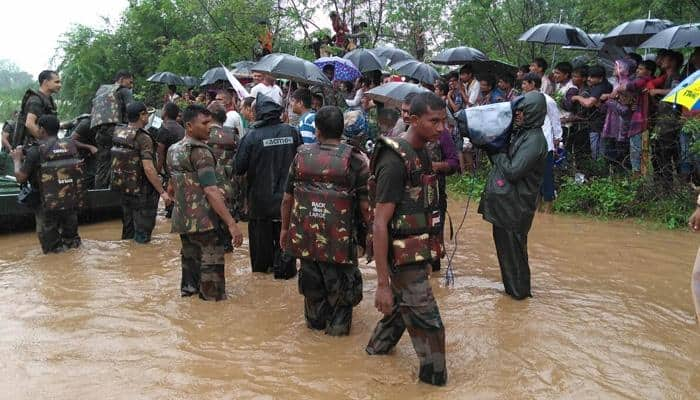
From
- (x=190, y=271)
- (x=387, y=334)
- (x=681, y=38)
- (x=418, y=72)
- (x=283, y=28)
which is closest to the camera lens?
(x=387, y=334)

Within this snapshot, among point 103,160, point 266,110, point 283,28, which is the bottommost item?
point 103,160

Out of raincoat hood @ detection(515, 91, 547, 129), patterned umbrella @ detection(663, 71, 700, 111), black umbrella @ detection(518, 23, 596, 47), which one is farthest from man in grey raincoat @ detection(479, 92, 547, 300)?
black umbrella @ detection(518, 23, 596, 47)

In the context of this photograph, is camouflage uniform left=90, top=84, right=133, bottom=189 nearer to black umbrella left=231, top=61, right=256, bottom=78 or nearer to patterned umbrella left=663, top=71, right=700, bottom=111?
black umbrella left=231, top=61, right=256, bottom=78

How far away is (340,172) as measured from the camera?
4219mm

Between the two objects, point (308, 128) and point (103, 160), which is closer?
point (308, 128)

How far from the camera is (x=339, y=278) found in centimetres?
444

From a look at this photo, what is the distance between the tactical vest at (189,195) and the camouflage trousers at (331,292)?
1100 mm

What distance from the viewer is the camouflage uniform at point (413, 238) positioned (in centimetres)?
342

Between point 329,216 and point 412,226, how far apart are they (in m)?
0.90

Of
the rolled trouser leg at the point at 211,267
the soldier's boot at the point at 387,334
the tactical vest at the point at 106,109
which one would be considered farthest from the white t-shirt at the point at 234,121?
the soldier's boot at the point at 387,334

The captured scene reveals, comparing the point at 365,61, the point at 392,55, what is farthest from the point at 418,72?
the point at 392,55

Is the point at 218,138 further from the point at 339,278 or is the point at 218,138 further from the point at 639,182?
the point at 639,182

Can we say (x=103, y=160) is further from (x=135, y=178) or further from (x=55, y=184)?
(x=55, y=184)

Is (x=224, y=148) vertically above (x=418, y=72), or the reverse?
(x=418, y=72)
